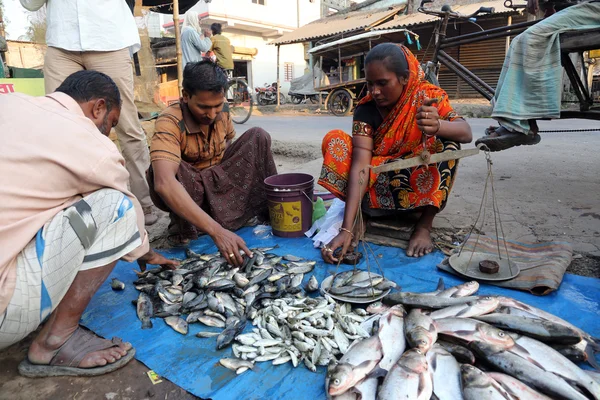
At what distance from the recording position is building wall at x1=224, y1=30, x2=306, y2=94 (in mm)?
23859

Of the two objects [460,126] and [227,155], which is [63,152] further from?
[460,126]

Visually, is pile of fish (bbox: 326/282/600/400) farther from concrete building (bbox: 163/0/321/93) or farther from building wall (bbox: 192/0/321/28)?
building wall (bbox: 192/0/321/28)

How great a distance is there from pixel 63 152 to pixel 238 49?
1746cm

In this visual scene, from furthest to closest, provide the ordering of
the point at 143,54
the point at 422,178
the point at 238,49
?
the point at 238,49, the point at 143,54, the point at 422,178

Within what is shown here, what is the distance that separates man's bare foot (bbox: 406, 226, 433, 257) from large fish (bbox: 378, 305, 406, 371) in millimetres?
836

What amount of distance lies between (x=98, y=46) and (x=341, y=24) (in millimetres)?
14984

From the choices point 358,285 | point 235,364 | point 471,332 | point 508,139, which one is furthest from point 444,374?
point 508,139

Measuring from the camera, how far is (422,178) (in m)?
2.69

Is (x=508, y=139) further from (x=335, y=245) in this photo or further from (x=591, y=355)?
(x=591, y=355)

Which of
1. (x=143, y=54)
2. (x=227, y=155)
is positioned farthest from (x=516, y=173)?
(x=143, y=54)

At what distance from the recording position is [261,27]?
2383 centimetres

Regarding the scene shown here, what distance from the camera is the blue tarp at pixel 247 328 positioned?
1.62 meters

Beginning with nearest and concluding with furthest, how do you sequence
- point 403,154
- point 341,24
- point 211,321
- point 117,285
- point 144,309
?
point 211,321
point 144,309
point 117,285
point 403,154
point 341,24

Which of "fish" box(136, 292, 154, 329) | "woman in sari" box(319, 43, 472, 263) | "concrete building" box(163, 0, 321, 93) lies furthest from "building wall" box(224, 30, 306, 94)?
"fish" box(136, 292, 154, 329)
